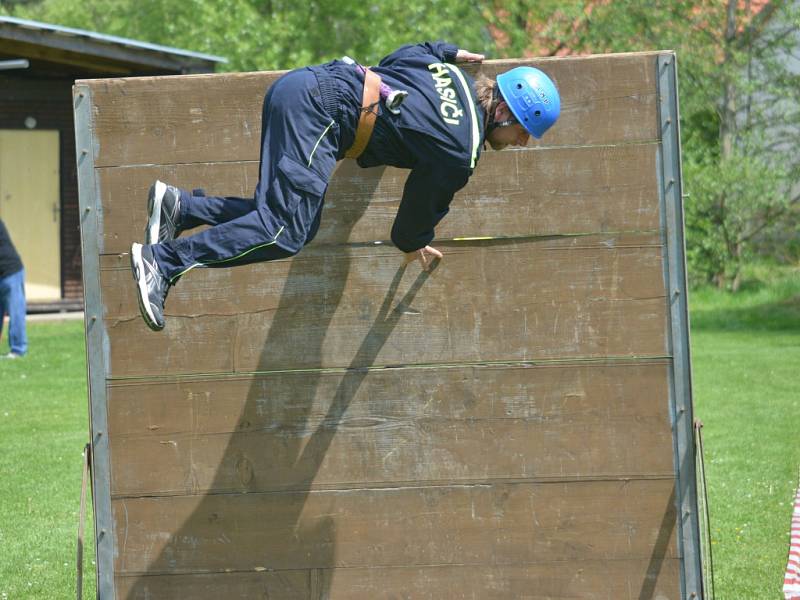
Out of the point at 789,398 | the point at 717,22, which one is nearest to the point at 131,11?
the point at 717,22

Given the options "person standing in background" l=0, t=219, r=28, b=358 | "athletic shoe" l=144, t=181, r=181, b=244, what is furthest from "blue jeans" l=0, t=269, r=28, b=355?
"athletic shoe" l=144, t=181, r=181, b=244

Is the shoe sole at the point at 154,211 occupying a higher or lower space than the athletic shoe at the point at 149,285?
higher

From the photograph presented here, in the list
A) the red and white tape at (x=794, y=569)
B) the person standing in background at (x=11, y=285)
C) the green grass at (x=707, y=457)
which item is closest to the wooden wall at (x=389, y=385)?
the red and white tape at (x=794, y=569)

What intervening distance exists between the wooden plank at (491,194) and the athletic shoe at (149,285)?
78 cm

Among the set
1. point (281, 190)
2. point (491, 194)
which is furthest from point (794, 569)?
point (281, 190)

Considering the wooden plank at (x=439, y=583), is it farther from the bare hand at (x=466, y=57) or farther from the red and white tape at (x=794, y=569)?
the bare hand at (x=466, y=57)

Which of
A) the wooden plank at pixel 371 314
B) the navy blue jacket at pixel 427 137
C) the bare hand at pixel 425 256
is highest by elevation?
the navy blue jacket at pixel 427 137

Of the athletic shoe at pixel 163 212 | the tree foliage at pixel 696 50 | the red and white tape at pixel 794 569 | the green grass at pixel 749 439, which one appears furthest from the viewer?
the tree foliage at pixel 696 50

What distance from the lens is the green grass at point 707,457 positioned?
6.75 meters

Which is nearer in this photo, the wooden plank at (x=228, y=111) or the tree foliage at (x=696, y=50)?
the wooden plank at (x=228, y=111)

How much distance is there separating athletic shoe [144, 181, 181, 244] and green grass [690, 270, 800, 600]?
3.58m

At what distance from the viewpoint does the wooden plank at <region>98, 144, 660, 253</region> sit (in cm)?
496

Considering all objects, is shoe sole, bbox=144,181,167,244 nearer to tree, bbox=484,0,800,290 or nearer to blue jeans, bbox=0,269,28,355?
blue jeans, bbox=0,269,28,355

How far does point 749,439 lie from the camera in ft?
33.8
